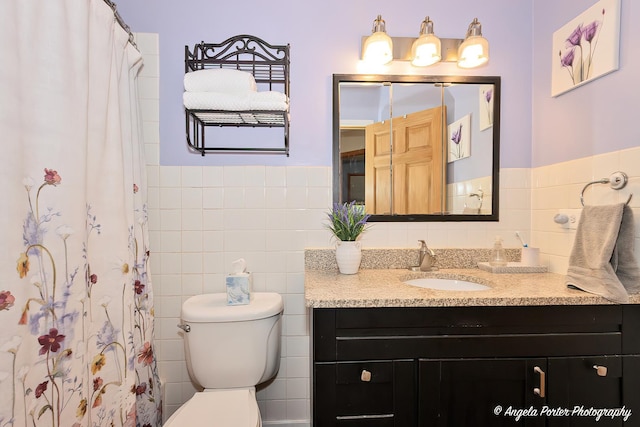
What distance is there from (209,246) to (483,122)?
150 cm

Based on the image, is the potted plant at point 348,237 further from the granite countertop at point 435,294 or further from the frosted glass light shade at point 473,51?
the frosted glass light shade at point 473,51

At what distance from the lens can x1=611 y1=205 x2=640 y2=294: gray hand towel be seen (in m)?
1.10

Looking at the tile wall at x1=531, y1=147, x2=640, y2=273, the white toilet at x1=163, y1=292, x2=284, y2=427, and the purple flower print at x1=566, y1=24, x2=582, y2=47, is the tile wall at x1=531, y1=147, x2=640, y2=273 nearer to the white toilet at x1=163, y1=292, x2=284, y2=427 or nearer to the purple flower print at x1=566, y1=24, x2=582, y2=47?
the purple flower print at x1=566, y1=24, x2=582, y2=47

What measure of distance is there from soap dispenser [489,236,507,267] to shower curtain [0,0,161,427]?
62.9 inches

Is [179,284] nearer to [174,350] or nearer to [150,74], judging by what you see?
[174,350]

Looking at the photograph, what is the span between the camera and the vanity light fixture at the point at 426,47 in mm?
1441

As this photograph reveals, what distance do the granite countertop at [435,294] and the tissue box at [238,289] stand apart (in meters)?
0.27

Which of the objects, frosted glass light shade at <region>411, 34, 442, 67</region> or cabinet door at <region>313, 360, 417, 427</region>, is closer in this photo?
cabinet door at <region>313, 360, 417, 427</region>

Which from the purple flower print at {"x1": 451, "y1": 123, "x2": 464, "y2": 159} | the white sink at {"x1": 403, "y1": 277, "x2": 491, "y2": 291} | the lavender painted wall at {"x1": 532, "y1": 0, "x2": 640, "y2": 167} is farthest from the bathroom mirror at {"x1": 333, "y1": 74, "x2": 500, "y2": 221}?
the white sink at {"x1": 403, "y1": 277, "x2": 491, "y2": 291}

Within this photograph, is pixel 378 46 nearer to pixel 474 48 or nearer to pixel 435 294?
pixel 474 48

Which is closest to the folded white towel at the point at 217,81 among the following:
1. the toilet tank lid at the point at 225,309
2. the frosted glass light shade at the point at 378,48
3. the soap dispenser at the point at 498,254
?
the frosted glass light shade at the point at 378,48

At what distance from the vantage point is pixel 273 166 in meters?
1.59

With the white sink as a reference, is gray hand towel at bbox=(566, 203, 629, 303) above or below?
above

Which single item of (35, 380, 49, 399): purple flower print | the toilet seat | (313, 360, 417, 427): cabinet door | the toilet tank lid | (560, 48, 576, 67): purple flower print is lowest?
the toilet seat
